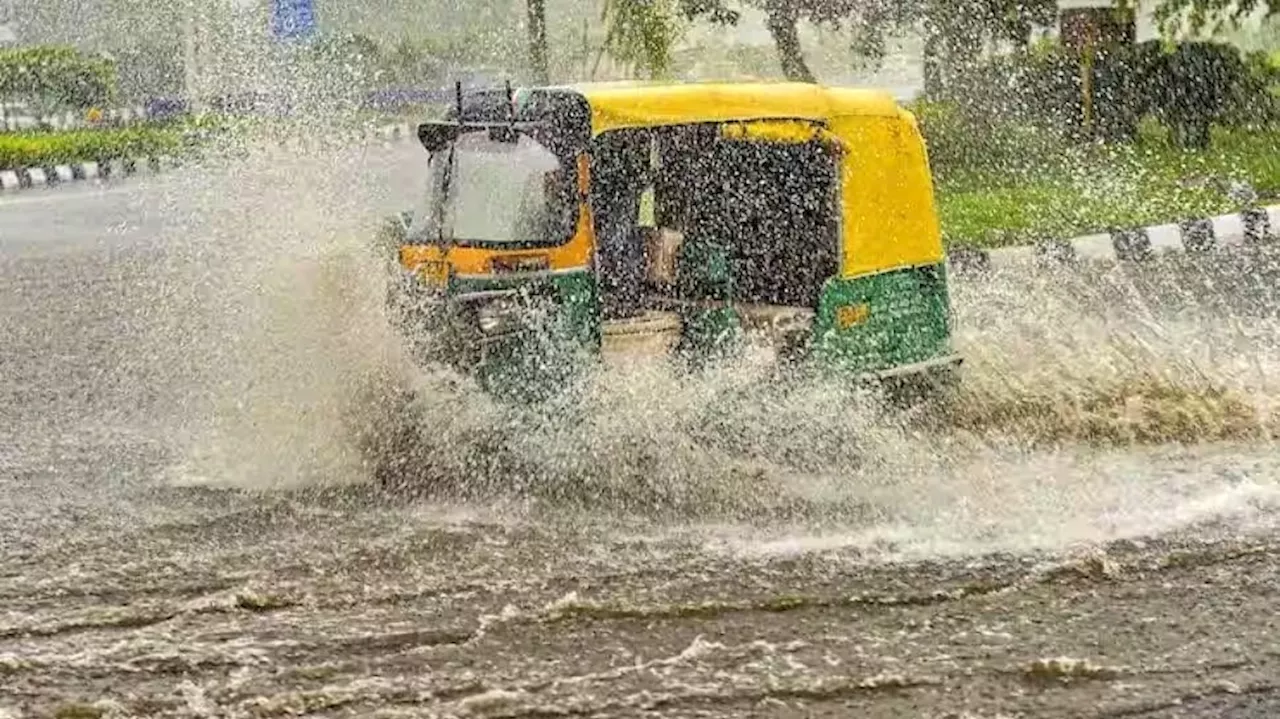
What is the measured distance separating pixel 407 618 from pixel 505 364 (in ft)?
5.45

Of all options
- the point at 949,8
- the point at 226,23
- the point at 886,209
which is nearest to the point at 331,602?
the point at 886,209

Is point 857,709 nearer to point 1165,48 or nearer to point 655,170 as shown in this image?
point 655,170

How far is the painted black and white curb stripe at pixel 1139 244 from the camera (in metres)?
13.0

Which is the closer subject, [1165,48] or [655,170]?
[655,170]

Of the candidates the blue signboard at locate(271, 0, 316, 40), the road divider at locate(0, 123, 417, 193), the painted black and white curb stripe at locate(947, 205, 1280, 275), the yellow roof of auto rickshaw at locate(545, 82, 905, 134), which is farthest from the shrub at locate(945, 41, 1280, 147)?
the yellow roof of auto rickshaw at locate(545, 82, 905, 134)

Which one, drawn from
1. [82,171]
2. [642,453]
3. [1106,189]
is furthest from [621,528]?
[82,171]

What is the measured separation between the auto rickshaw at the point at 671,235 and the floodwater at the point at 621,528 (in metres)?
0.20

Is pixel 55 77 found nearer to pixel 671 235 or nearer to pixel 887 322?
pixel 671 235

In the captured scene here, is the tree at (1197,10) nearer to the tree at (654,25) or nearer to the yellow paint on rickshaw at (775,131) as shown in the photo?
the tree at (654,25)

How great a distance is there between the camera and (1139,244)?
13844 millimetres

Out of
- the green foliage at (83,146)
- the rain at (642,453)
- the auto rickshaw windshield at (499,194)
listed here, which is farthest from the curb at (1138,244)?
the green foliage at (83,146)

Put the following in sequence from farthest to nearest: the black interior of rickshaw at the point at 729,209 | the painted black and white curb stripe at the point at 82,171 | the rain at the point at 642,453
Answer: the painted black and white curb stripe at the point at 82,171 → the black interior of rickshaw at the point at 729,209 → the rain at the point at 642,453

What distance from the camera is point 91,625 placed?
530 centimetres

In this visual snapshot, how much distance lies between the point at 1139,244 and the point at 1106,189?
3.72 m
